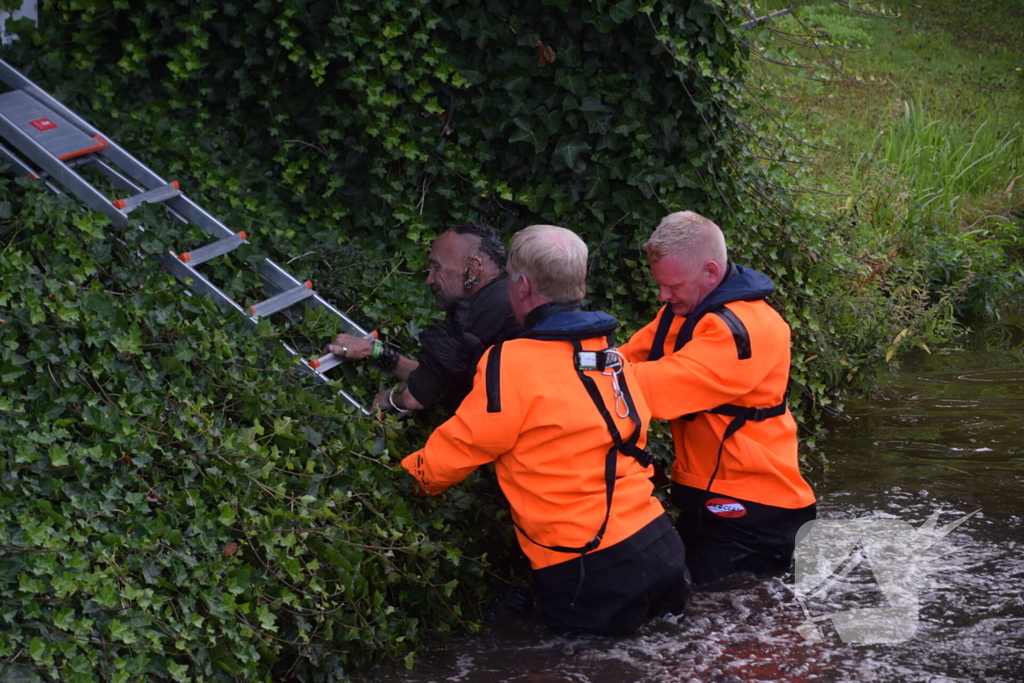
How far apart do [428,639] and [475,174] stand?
313cm

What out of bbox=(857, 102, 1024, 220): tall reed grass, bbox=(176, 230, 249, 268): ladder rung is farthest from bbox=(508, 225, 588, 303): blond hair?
bbox=(857, 102, 1024, 220): tall reed grass

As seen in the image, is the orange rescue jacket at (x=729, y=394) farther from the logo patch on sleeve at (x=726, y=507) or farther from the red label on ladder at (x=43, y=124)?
the red label on ladder at (x=43, y=124)

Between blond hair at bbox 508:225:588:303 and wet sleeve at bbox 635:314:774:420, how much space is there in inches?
23.2

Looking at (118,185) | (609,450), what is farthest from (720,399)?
(118,185)

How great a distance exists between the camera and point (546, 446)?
14.0 ft

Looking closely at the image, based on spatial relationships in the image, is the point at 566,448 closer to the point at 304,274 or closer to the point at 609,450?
the point at 609,450

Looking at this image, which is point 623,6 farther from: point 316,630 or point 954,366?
point 954,366

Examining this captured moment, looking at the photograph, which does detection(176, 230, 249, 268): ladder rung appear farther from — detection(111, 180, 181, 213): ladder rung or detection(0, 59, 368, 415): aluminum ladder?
detection(111, 180, 181, 213): ladder rung

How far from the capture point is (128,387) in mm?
4652

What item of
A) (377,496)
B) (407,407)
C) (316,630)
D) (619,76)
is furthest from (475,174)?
(316,630)

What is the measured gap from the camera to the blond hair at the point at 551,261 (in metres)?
4.29

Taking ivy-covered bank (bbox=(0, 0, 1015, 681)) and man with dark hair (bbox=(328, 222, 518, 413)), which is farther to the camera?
man with dark hair (bbox=(328, 222, 518, 413))

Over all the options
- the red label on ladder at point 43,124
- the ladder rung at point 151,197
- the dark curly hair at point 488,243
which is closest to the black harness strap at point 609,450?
the dark curly hair at point 488,243

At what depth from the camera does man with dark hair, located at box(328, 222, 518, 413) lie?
16.2ft
